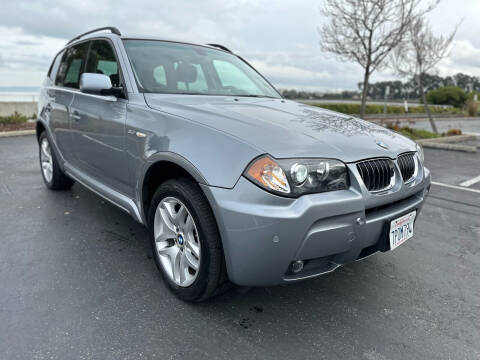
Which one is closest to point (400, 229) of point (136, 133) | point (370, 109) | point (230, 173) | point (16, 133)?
point (230, 173)

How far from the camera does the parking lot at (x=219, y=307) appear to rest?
2.03 m

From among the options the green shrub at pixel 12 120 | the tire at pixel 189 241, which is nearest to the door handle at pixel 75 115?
the tire at pixel 189 241

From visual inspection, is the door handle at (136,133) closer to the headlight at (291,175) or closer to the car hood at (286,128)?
the car hood at (286,128)

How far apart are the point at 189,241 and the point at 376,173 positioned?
1169 mm

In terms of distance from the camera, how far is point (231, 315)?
7.63 feet

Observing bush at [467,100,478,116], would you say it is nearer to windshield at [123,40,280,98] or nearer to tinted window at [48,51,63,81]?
windshield at [123,40,280,98]

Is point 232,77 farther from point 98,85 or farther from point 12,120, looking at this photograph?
point 12,120

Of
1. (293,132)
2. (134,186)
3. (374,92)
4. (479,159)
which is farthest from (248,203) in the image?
(374,92)

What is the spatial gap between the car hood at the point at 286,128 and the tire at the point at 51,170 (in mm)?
2418

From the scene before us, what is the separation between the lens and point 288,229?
Result: 1.85 meters

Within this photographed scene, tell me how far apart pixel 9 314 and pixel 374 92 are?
48.6 meters

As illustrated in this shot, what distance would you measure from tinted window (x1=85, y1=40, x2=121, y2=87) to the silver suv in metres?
0.02

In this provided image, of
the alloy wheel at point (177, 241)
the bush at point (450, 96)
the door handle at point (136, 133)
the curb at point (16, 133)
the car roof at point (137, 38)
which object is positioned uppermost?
the bush at point (450, 96)

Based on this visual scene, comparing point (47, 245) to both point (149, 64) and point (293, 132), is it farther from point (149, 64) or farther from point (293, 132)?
point (293, 132)
